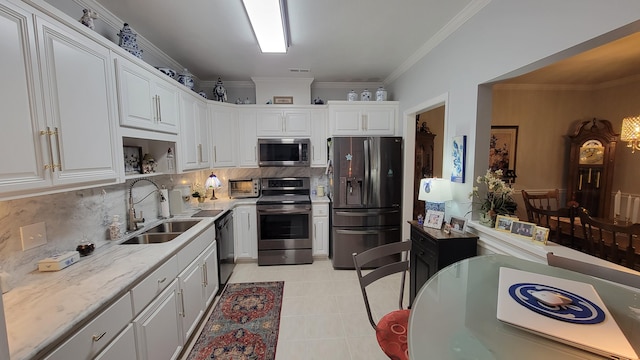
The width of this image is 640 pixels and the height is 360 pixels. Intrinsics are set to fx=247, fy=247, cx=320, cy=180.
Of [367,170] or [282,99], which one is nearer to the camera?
[367,170]

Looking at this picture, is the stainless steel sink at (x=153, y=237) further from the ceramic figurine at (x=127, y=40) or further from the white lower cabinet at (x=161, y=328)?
the ceramic figurine at (x=127, y=40)

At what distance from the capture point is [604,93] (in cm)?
371

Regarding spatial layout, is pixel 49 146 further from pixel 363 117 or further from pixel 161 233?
pixel 363 117

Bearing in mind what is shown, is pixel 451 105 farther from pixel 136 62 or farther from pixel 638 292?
pixel 136 62

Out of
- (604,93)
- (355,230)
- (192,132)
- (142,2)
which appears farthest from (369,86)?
(604,93)

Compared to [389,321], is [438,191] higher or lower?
higher

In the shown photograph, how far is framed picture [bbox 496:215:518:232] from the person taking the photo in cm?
184

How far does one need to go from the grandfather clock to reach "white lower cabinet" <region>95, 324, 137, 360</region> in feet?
17.1

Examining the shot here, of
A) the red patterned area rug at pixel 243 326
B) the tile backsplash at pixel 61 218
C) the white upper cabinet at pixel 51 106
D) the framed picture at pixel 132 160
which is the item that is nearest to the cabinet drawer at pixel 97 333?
the tile backsplash at pixel 61 218

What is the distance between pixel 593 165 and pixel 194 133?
549cm

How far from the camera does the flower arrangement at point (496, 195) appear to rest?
190 cm

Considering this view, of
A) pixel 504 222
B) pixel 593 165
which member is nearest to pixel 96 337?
pixel 504 222

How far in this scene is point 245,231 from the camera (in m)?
3.73

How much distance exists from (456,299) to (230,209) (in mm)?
2948
